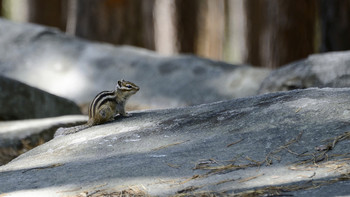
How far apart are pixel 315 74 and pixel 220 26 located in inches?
342

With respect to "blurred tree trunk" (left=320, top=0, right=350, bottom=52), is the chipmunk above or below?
below

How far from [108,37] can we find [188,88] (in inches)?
120

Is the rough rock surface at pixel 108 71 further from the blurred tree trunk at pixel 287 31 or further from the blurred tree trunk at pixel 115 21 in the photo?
the blurred tree trunk at pixel 287 31

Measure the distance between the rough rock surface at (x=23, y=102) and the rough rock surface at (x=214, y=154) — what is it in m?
2.86

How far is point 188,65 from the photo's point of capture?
1153cm

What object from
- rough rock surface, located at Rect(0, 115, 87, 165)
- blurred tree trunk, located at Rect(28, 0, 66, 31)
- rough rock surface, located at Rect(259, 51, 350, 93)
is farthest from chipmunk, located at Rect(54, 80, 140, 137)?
blurred tree trunk, located at Rect(28, 0, 66, 31)

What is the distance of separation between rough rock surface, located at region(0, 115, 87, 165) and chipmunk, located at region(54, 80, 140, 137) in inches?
39.8

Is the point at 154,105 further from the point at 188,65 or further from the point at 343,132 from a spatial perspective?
the point at 343,132

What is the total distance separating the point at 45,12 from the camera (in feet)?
64.5

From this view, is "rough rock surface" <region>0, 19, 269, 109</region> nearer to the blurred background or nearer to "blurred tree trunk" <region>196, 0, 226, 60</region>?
the blurred background

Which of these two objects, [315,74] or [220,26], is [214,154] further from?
[220,26]

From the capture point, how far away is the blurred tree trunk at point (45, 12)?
1944 centimetres

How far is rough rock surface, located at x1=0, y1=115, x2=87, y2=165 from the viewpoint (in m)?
6.27

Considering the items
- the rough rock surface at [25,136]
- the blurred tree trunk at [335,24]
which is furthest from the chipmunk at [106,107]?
the blurred tree trunk at [335,24]
